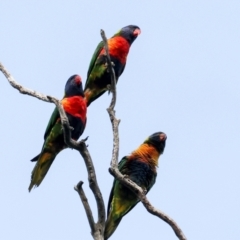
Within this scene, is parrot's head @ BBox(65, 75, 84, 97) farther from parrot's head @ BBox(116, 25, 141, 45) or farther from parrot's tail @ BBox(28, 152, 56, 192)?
parrot's head @ BBox(116, 25, 141, 45)

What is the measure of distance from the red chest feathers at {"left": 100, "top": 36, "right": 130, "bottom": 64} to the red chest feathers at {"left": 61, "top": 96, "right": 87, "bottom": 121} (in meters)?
0.93

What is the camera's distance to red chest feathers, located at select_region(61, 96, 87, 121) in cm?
756

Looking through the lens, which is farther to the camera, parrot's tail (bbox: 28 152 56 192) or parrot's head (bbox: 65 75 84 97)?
parrot's head (bbox: 65 75 84 97)

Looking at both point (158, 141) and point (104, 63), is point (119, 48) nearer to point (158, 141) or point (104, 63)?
point (104, 63)

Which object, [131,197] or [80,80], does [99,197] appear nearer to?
[131,197]

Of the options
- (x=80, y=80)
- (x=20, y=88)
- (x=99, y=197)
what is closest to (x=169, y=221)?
(x=99, y=197)

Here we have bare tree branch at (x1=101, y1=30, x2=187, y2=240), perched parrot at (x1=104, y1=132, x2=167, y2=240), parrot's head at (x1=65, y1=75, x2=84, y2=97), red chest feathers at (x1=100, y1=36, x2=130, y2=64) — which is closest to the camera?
bare tree branch at (x1=101, y1=30, x2=187, y2=240)

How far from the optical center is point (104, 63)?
27.0 ft

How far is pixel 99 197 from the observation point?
573 centimetres

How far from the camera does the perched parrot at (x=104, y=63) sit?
26.8ft

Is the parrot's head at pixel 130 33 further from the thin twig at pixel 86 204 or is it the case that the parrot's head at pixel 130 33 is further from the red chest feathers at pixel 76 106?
the thin twig at pixel 86 204

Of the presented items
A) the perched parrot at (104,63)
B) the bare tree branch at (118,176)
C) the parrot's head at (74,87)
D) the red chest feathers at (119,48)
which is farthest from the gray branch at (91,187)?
the red chest feathers at (119,48)

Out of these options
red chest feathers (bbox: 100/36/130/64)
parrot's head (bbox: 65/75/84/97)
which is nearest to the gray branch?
parrot's head (bbox: 65/75/84/97)

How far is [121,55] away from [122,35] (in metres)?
0.39
